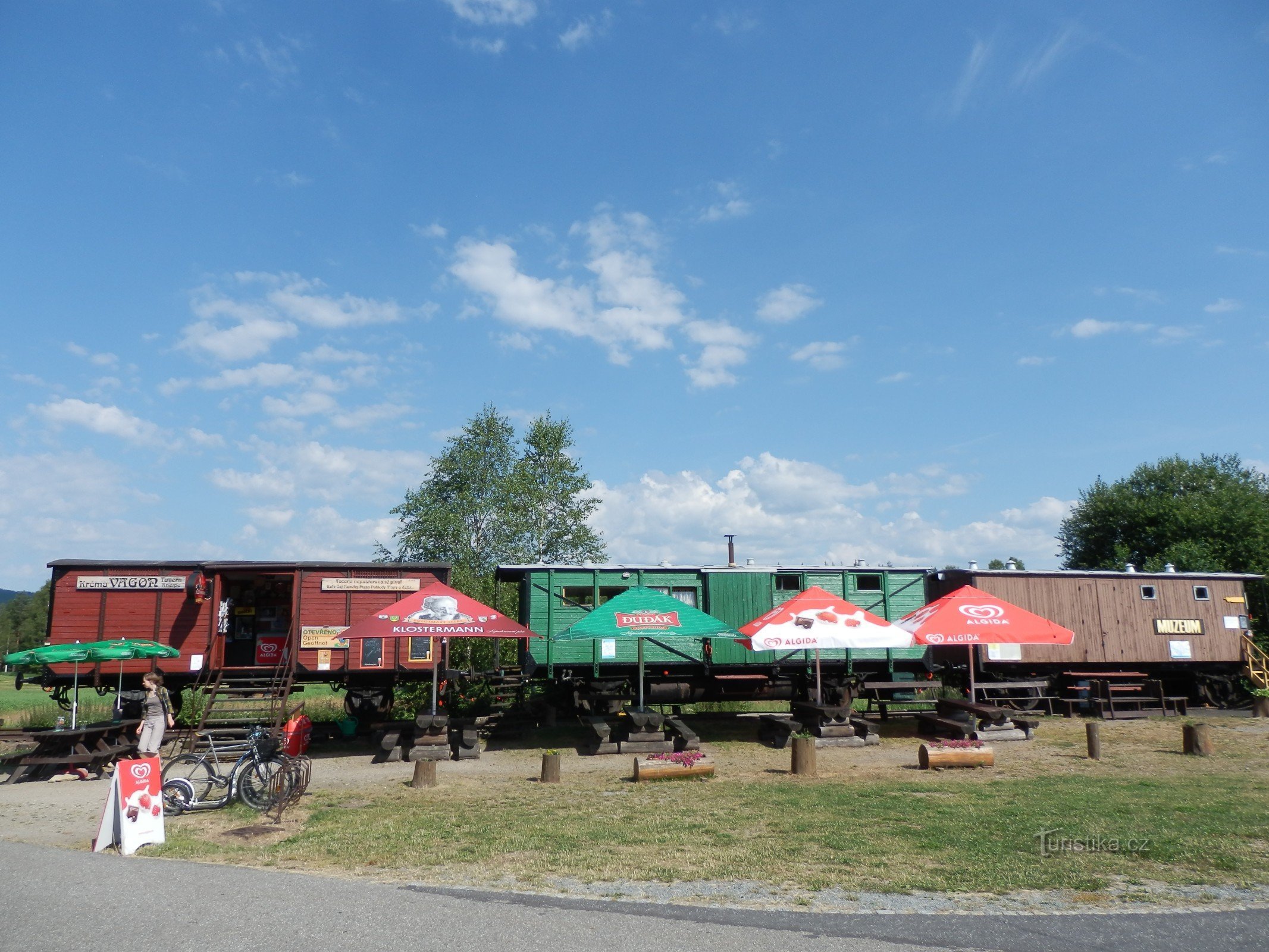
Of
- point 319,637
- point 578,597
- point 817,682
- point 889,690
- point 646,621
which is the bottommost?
point 889,690

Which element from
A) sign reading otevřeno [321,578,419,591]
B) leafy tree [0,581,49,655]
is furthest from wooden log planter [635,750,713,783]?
leafy tree [0,581,49,655]

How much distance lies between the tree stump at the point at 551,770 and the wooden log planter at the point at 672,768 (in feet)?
4.01

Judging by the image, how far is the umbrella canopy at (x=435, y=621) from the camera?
15297 mm

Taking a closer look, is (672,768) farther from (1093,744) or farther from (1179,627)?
(1179,627)

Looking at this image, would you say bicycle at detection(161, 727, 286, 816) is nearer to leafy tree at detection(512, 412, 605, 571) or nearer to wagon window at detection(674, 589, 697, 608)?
wagon window at detection(674, 589, 697, 608)

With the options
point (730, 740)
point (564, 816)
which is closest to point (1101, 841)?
point (564, 816)

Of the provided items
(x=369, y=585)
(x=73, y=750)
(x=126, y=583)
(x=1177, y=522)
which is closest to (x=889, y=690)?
(x=369, y=585)

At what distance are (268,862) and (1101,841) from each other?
8292 millimetres

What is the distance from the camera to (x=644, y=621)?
15.8 m

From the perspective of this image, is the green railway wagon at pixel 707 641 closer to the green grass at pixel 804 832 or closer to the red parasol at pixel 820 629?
the red parasol at pixel 820 629

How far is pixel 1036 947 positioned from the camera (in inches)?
232

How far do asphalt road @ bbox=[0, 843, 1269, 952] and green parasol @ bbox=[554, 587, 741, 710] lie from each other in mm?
8565

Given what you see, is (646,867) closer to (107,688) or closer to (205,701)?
(205,701)

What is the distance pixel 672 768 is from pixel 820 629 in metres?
4.29
